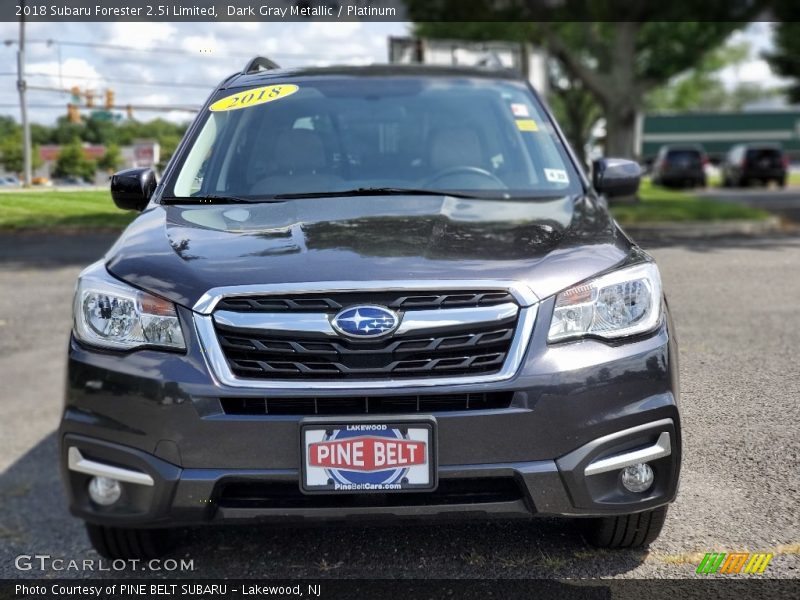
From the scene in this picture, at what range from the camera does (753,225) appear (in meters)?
9.44

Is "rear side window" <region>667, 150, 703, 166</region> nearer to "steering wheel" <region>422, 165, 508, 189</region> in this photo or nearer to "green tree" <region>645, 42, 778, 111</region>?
"green tree" <region>645, 42, 778, 111</region>

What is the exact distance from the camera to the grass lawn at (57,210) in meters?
3.81

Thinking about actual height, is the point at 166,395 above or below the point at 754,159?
above

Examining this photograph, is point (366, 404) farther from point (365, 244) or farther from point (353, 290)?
point (365, 244)

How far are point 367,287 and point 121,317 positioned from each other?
2.40 ft

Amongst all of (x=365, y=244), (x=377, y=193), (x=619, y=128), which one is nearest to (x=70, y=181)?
(x=377, y=193)

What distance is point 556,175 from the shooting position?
364cm

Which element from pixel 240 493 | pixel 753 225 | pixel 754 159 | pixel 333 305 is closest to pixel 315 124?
pixel 333 305

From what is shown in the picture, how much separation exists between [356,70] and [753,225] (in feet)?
21.6

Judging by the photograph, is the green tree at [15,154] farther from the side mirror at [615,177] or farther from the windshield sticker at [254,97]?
the side mirror at [615,177]

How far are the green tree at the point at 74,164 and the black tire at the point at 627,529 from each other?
8.76ft

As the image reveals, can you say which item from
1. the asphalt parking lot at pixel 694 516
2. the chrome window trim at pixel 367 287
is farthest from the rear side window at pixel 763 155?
the chrome window trim at pixel 367 287

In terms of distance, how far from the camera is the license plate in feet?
7.72

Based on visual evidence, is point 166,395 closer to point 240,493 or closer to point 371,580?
point 240,493
